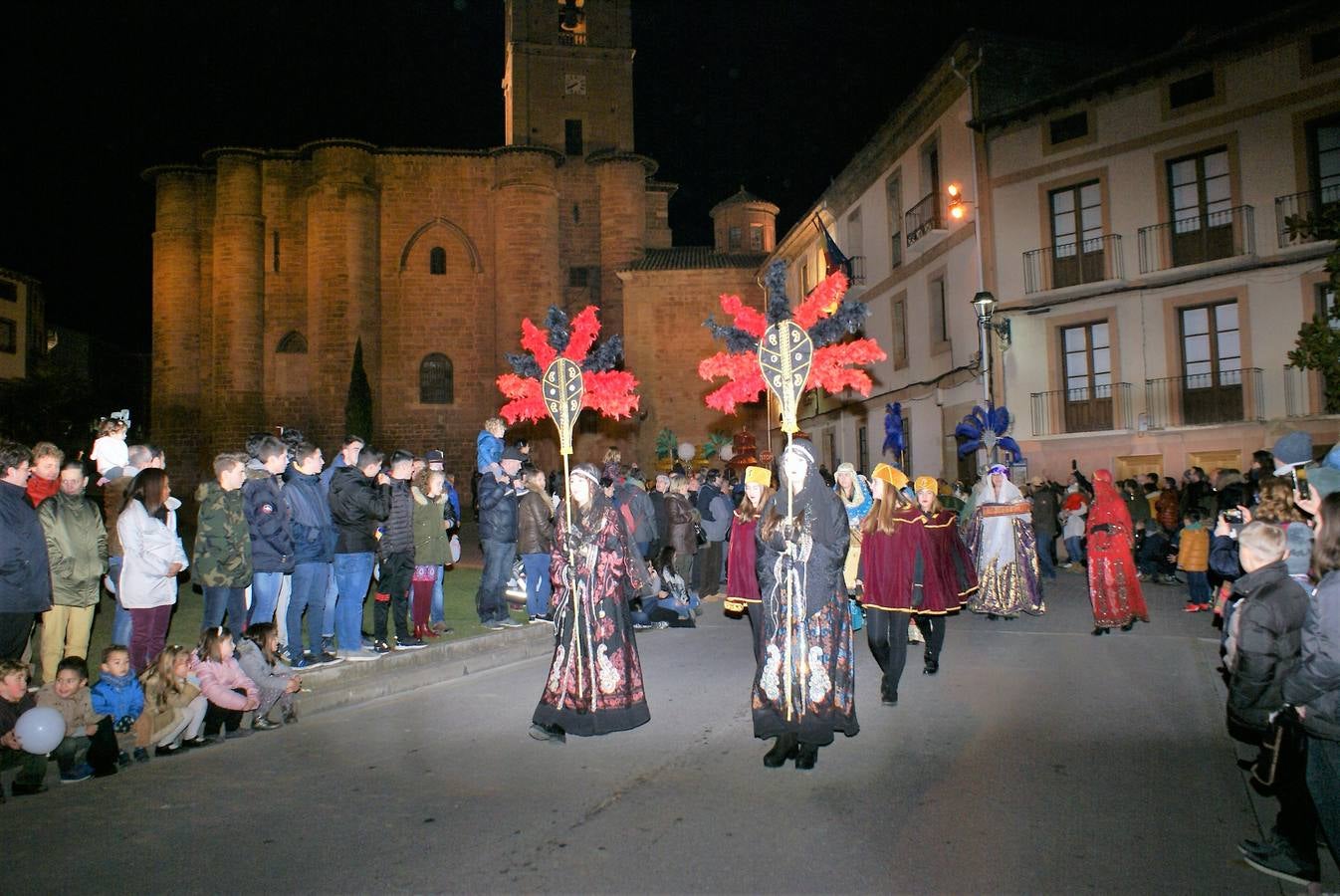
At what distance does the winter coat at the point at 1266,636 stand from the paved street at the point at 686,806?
0.75m

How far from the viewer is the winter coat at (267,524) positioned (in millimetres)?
7828

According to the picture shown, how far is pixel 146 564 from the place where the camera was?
696 cm

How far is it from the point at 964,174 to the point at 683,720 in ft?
63.9

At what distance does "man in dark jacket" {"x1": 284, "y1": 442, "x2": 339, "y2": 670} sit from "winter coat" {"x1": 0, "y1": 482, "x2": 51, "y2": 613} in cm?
205

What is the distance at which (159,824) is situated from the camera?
4953 millimetres

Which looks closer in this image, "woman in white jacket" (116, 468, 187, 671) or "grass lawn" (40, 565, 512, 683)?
"woman in white jacket" (116, 468, 187, 671)

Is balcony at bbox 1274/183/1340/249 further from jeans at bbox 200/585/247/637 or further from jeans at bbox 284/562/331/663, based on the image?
jeans at bbox 200/585/247/637

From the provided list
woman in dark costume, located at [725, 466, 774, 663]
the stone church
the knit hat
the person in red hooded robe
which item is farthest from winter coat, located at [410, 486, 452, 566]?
the stone church

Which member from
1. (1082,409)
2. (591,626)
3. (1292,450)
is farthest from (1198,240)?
(591,626)

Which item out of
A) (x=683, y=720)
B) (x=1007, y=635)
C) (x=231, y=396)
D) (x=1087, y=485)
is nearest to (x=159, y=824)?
(x=683, y=720)

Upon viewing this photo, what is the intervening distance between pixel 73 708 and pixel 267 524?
7.56 ft

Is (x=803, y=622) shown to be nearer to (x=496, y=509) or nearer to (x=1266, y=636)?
(x=1266, y=636)

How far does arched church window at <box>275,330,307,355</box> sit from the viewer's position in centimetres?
4038

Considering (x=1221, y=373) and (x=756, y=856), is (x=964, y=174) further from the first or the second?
(x=756, y=856)
